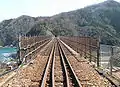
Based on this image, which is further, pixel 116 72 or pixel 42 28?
pixel 42 28

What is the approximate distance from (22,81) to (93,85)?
3370 millimetres

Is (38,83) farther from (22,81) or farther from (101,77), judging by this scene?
(101,77)

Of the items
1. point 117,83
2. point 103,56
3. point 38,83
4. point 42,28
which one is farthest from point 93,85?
point 42,28

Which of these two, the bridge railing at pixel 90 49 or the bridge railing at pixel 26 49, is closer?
the bridge railing at pixel 26 49

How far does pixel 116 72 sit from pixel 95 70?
1393 millimetres

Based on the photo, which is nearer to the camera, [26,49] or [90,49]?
[26,49]

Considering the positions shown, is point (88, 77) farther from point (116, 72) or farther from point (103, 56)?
point (103, 56)

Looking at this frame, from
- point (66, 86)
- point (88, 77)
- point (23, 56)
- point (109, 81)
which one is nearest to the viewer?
point (66, 86)

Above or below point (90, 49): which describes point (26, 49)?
above

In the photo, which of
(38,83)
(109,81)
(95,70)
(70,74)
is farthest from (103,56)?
(38,83)

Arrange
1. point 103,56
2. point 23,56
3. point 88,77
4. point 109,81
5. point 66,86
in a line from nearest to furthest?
point 66,86, point 109,81, point 88,77, point 103,56, point 23,56

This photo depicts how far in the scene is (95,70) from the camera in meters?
21.7

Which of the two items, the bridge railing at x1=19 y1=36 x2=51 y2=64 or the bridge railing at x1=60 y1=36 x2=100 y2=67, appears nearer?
the bridge railing at x1=19 y1=36 x2=51 y2=64

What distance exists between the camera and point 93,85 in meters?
16.1
